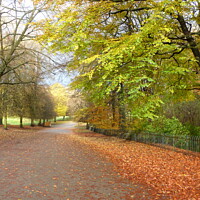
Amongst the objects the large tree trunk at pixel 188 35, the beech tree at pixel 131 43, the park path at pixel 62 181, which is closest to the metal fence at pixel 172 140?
the beech tree at pixel 131 43

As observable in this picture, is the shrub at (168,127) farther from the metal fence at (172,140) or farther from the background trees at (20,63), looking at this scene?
the background trees at (20,63)

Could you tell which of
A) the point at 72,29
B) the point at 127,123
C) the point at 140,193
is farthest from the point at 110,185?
the point at 127,123

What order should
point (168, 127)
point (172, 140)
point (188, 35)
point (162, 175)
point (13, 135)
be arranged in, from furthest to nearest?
point (13, 135) < point (168, 127) < point (172, 140) < point (188, 35) < point (162, 175)

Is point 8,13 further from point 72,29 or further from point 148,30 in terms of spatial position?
point 148,30

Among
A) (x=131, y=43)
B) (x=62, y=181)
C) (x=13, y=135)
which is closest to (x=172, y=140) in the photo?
(x=131, y=43)

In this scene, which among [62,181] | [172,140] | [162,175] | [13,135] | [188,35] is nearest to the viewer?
[62,181]

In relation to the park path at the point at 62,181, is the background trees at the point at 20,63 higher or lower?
higher

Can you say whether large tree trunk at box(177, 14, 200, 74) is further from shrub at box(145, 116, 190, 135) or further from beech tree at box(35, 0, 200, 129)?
shrub at box(145, 116, 190, 135)

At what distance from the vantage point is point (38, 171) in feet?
25.3

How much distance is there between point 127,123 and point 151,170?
881 centimetres

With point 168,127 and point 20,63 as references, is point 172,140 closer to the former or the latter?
point 168,127

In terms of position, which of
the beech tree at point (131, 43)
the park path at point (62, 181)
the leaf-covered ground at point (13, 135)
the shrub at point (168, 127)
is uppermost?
the beech tree at point (131, 43)

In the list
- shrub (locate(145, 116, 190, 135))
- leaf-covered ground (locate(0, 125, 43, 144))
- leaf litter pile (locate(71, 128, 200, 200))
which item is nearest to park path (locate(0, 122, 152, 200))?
leaf litter pile (locate(71, 128, 200, 200))

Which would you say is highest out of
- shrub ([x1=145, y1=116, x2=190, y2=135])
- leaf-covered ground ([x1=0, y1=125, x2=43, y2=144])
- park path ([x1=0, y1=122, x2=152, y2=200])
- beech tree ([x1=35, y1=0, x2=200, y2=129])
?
beech tree ([x1=35, y1=0, x2=200, y2=129])
